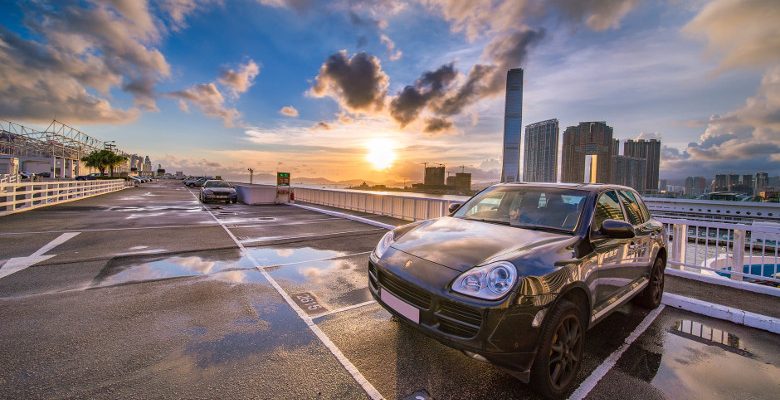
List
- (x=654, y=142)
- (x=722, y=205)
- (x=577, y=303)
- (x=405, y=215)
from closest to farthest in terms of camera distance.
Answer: (x=577, y=303) < (x=405, y=215) < (x=722, y=205) < (x=654, y=142)

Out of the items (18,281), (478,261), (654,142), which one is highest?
(654,142)

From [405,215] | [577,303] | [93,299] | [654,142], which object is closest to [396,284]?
[577,303]

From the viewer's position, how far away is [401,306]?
284 cm

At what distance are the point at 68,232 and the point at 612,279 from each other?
13.6 m

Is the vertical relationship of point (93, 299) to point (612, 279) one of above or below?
below

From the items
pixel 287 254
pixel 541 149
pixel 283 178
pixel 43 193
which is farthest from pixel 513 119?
pixel 287 254

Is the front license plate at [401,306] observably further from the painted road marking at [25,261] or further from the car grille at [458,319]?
the painted road marking at [25,261]

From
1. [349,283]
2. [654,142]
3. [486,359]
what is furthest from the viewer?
[654,142]

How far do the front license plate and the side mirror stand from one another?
82.9 inches

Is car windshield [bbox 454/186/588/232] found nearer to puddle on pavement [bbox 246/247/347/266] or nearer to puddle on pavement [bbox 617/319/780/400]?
puddle on pavement [bbox 617/319/780/400]

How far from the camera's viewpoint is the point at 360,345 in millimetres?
3291

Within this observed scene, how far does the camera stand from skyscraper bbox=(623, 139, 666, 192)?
109812 mm

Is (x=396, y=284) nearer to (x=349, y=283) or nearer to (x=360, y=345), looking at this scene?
(x=360, y=345)

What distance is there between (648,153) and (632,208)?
142002 mm
